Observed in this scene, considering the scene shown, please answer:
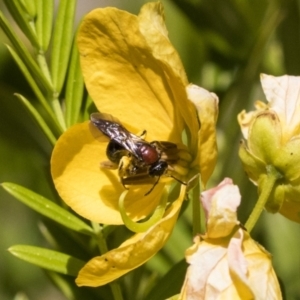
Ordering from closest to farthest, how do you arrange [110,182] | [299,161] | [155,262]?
[299,161]
[110,182]
[155,262]

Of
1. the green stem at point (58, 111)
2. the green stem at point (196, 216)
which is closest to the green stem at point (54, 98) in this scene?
the green stem at point (58, 111)

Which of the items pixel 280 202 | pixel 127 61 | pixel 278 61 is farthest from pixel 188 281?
pixel 278 61

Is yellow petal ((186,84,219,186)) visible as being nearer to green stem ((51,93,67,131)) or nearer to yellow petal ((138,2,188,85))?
yellow petal ((138,2,188,85))

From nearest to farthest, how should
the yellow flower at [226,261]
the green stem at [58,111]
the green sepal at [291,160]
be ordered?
the yellow flower at [226,261]
the green sepal at [291,160]
the green stem at [58,111]

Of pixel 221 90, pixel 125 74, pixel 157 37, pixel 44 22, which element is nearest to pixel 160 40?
pixel 157 37

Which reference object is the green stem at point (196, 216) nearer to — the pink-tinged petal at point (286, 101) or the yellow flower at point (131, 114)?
the yellow flower at point (131, 114)

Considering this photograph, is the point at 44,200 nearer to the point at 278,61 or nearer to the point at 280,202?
the point at 280,202
